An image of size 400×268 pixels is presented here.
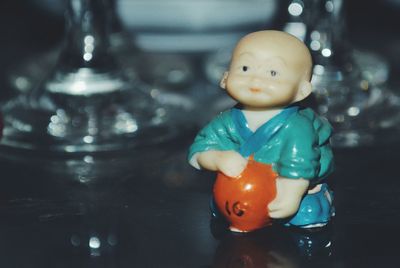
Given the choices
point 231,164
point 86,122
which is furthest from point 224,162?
point 86,122

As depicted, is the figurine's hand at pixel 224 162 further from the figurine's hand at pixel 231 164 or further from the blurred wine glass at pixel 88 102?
the blurred wine glass at pixel 88 102

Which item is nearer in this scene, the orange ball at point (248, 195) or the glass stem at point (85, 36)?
the orange ball at point (248, 195)

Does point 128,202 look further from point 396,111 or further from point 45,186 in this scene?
point 396,111

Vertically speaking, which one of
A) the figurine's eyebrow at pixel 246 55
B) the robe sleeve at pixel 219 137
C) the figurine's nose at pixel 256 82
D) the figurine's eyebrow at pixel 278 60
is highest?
the figurine's eyebrow at pixel 246 55

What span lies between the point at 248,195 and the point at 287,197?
0.03m

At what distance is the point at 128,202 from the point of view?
28.9 inches

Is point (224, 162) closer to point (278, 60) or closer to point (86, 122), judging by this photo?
point (278, 60)

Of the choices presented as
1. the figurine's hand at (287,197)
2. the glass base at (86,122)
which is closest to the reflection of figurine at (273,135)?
the figurine's hand at (287,197)

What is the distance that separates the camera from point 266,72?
0.65 m

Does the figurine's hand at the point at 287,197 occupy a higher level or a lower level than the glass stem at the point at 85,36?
lower

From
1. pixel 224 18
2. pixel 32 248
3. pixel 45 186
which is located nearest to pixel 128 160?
pixel 45 186

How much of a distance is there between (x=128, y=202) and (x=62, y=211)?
0.17ft

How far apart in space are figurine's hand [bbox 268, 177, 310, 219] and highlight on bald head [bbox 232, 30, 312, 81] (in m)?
0.07

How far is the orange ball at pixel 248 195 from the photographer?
0.65 metres
